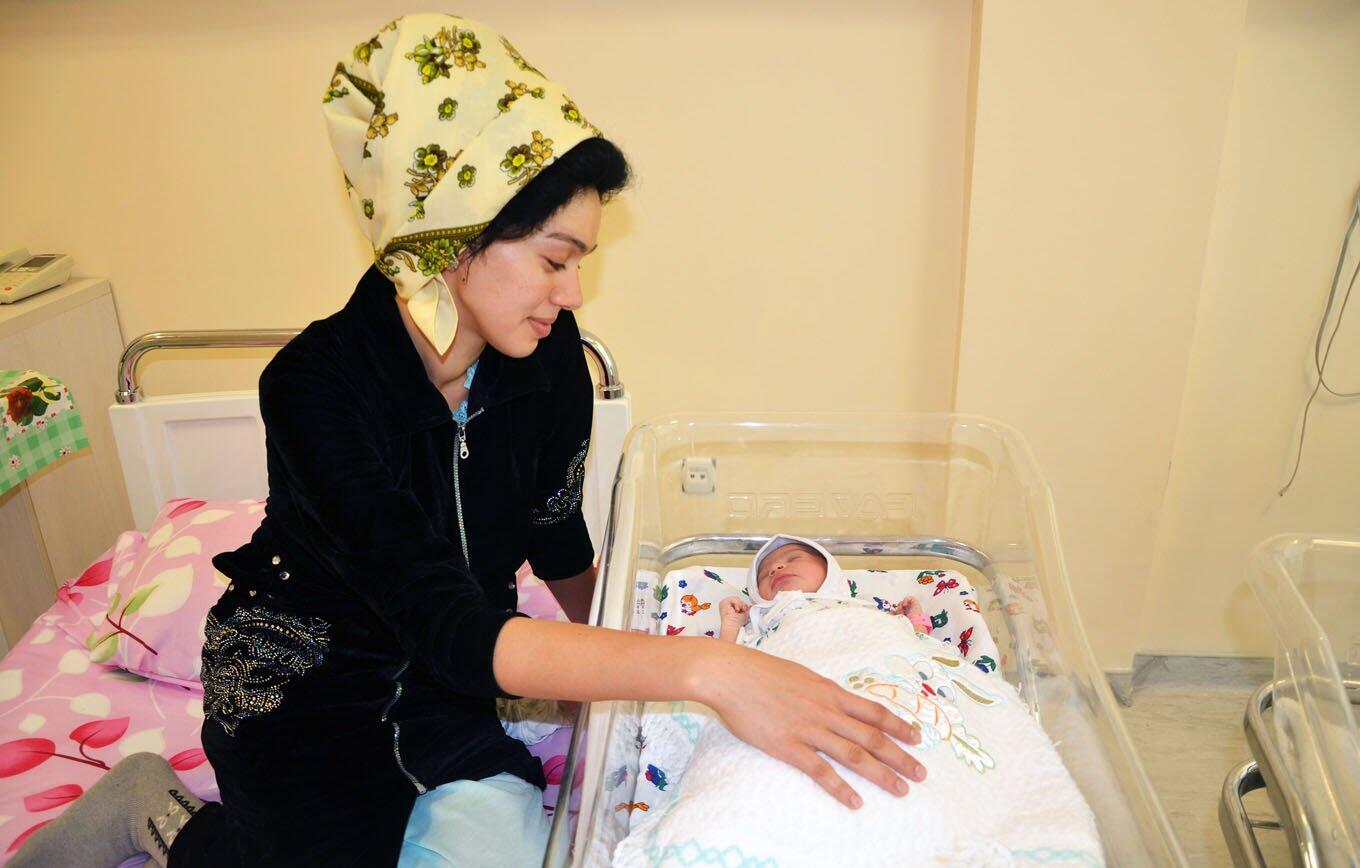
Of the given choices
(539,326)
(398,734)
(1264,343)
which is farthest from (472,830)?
(1264,343)

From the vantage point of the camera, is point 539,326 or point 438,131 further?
point 539,326

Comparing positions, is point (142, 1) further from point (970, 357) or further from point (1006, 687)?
point (1006, 687)

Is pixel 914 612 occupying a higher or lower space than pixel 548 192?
lower

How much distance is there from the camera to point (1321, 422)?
2.50 metres

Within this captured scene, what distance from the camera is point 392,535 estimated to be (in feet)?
3.90

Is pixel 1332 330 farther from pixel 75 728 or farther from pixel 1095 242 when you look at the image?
pixel 75 728

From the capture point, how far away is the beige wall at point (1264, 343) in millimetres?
2238

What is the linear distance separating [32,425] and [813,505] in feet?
5.14

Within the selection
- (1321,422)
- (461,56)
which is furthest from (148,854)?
(1321,422)

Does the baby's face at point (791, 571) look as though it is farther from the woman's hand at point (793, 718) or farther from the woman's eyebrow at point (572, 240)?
the woman's eyebrow at point (572, 240)

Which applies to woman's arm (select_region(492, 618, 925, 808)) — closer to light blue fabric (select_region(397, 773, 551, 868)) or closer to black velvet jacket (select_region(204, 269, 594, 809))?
black velvet jacket (select_region(204, 269, 594, 809))

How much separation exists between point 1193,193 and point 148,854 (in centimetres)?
240

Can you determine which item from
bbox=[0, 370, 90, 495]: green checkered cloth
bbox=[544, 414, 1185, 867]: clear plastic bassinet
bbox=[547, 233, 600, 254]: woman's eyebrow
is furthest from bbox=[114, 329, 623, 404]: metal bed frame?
bbox=[547, 233, 600, 254]: woman's eyebrow

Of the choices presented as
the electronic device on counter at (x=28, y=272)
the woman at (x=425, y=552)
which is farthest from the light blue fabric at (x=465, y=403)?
the electronic device on counter at (x=28, y=272)
